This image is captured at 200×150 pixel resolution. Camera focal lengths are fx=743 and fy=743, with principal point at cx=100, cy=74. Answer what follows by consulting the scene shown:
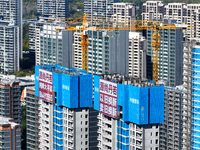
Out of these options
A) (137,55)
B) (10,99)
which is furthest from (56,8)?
(10,99)

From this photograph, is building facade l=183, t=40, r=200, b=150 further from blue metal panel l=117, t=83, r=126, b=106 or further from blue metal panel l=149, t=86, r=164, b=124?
blue metal panel l=117, t=83, r=126, b=106

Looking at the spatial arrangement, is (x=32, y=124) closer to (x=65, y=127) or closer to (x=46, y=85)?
(x=46, y=85)

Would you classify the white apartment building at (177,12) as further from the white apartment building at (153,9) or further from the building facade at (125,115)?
the building facade at (125,115)

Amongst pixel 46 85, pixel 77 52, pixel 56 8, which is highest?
pixel 56 8

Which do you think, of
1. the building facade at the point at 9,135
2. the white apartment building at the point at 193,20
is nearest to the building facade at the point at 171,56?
the building facade at the point at 9,135

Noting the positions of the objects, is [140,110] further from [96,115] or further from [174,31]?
[174,31]

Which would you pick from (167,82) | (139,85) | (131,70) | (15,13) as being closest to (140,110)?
(139,85)

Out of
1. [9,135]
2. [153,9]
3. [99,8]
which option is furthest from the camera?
[99,8]

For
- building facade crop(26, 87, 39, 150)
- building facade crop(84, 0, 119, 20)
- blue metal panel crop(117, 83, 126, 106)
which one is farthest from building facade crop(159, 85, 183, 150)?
building facade crop(84, 0, 119, 20)
